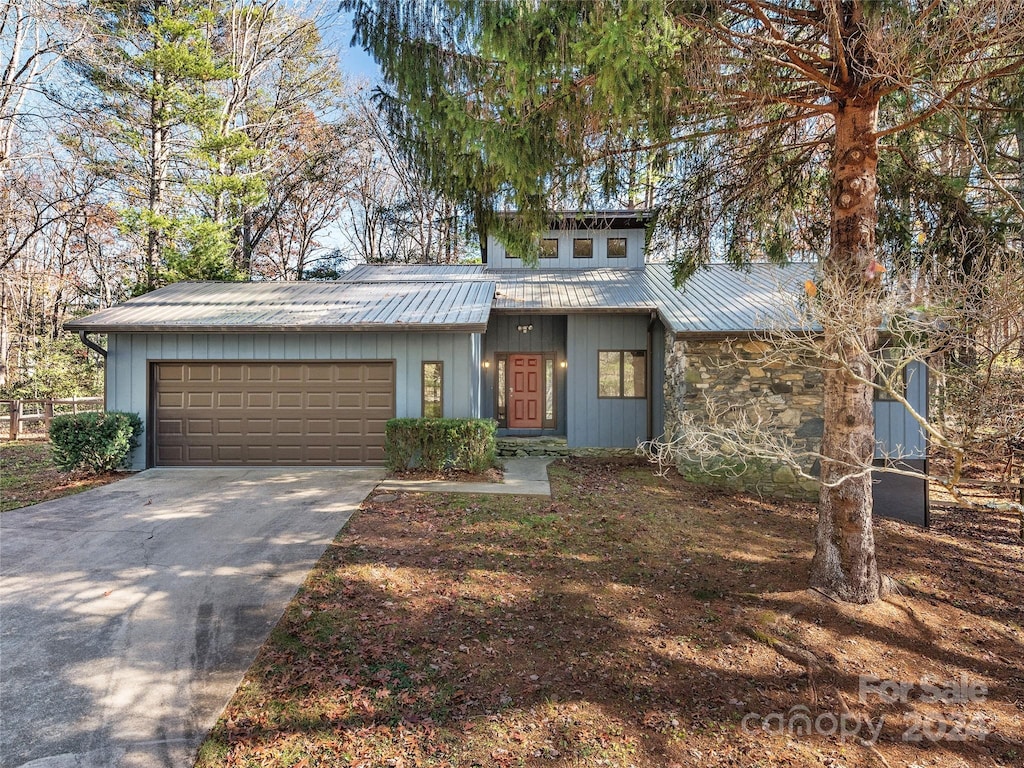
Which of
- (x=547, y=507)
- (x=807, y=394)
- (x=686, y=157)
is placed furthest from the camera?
(x=807, y=394)

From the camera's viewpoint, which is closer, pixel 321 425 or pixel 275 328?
pixel 275 328

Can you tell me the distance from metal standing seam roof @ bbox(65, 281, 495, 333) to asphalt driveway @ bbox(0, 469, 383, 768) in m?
2.71

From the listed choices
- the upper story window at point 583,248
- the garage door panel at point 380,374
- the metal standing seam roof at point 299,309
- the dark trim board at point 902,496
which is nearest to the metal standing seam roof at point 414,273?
the metal standing seam roof at point 299,309

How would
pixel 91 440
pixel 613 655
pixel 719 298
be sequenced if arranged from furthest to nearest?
pixel 719 298, pixel 91 440, pixel 613 655

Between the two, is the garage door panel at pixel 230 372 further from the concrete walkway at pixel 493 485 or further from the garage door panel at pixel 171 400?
the concrete walkway at pixel 493 485

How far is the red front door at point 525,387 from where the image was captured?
1077cm

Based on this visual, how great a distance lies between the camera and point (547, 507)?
625cm

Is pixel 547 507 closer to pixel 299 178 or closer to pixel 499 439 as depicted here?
pixel 499 439

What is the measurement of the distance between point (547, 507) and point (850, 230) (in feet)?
14.5

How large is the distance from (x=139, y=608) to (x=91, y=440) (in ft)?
16.7

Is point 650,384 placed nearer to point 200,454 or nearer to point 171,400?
point 200,454

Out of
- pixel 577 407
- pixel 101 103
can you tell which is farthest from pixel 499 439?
pixel 101 103

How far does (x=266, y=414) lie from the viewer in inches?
322

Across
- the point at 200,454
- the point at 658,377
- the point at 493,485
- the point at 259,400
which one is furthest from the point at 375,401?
the point at 658,377
